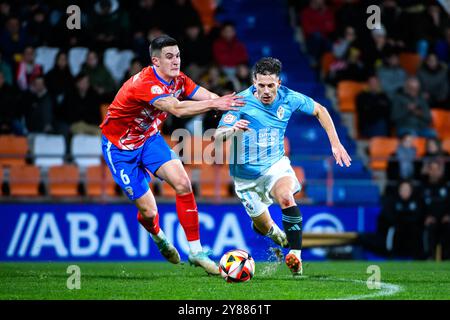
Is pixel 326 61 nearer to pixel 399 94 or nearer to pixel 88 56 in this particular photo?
pixel 399 94

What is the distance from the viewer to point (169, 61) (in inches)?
388

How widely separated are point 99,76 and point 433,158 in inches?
241

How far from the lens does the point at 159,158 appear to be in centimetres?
1016

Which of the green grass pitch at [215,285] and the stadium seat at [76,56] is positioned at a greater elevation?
the stadium seat at [76,56]

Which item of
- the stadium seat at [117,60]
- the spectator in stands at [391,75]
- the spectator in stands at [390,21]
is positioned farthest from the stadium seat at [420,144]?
the stadium seat at [117,60]

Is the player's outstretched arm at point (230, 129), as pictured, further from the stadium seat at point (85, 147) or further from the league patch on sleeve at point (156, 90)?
the stadium seat at point (85, 147)

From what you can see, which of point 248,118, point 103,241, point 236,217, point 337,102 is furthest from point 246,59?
point 248,118

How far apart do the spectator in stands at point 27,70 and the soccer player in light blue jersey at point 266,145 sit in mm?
7002

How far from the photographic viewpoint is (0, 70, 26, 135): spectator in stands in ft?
52.6

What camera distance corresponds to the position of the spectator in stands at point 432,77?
19109 mm

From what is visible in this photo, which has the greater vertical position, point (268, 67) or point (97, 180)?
point (268, 67)

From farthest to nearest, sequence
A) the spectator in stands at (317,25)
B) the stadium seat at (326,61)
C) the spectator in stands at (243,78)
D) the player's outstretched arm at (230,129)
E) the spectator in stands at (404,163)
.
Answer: the spectator in stands at (317,25) → the stadium seat at (326,61) → the spectator in stands at (243,78) → the spectator in stands at (404,163) → the player's outstretched arm at (230,129)

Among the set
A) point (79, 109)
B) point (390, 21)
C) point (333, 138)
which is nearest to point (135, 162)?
point (333, 138)
